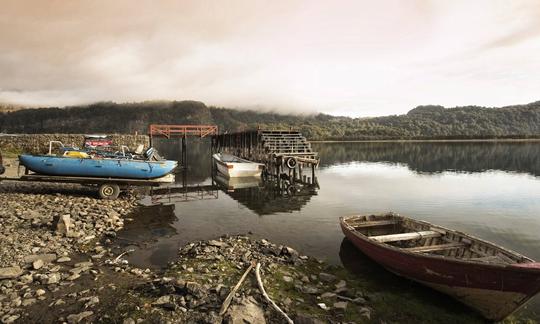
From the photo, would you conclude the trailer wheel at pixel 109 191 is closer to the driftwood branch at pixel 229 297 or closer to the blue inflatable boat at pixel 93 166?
the blue inflatable boat at pixel 93 166

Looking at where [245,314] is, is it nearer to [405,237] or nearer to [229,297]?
[229,297]

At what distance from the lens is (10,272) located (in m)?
9.18

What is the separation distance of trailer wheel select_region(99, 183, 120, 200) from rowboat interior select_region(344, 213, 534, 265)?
16747 millimetres

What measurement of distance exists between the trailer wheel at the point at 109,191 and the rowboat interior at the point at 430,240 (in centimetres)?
1675

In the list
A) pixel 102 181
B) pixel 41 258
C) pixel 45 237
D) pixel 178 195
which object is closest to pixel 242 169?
pixel 178 195

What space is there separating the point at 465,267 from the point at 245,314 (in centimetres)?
666

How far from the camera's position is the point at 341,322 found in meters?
8.13

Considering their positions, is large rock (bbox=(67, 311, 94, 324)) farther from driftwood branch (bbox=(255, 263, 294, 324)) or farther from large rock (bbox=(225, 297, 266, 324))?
driftwood branch (bbox=(255, 263, 294, 324))

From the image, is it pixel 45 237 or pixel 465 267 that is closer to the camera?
pixel 465 267

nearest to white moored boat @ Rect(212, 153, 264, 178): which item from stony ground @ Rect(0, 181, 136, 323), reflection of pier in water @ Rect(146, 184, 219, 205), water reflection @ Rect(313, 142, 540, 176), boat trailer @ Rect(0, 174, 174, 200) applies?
reflection of pier in water @ Rect(146, 184, 219, 205)

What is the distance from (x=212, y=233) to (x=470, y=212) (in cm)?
1952

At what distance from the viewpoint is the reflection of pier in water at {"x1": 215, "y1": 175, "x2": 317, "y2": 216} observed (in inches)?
958

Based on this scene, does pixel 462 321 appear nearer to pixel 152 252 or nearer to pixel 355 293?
pixel 355 293

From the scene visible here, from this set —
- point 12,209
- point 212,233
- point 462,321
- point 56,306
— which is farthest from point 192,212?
point 462,321
